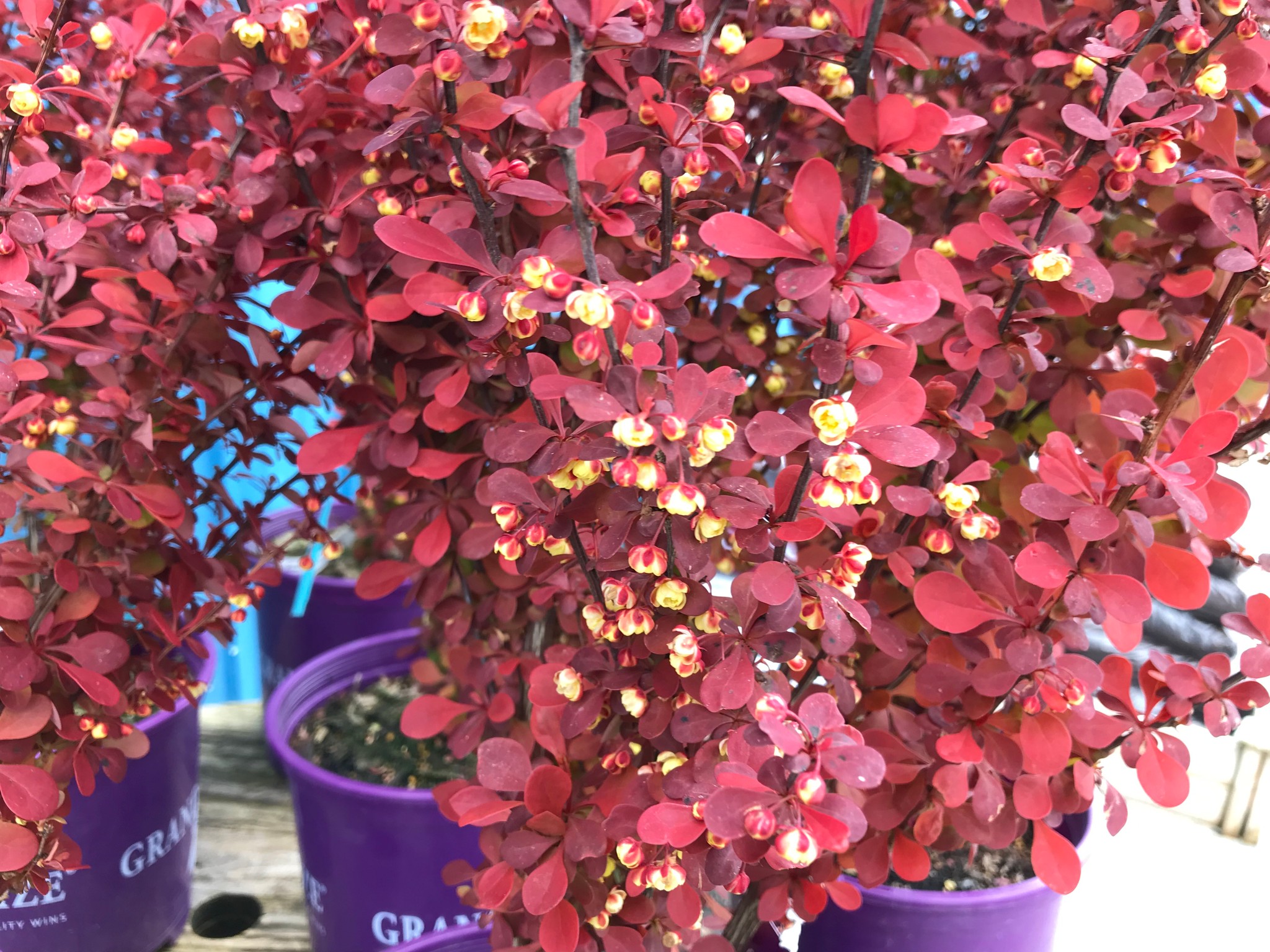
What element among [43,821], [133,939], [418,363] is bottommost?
[133,939]

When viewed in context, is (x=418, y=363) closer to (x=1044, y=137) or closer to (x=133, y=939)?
(x=1044, y=137)

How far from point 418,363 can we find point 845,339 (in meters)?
0.35

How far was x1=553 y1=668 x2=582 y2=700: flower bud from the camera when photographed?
50 centimetres

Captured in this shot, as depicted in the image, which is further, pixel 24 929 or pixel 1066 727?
pixel 24 929

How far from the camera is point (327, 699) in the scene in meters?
1.12

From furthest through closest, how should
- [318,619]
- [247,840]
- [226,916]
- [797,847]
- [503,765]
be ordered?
[318,619]
[247,840]
[226,916]
[503,765]
[797,847]

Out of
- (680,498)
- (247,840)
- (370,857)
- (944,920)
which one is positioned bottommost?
(247,840)

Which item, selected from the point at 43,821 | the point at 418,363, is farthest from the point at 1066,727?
the point at 43,821

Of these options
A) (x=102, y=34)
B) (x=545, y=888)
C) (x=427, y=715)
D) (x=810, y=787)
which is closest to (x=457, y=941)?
(x=427, y=715)

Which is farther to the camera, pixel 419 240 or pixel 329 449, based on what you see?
pixel 329 449

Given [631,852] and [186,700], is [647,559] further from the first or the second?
[186,700]

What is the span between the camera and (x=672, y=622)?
47 cm

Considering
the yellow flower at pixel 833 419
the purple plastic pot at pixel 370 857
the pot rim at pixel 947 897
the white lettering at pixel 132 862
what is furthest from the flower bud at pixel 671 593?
the white lettering at pixel 132 862

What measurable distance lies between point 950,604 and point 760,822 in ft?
0.76
